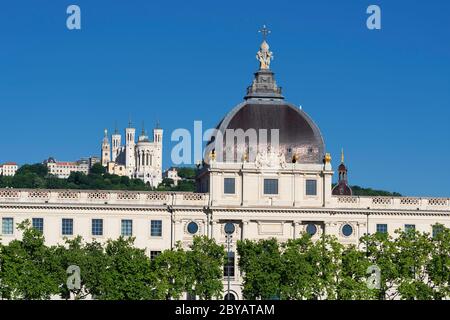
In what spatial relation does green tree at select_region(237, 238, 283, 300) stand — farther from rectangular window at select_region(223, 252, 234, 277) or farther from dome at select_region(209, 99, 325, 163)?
dome at select_region(209, 99, 325, 163)

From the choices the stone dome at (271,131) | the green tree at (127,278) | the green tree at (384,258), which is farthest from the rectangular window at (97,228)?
the green tree at (384,258)

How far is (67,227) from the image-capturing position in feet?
379

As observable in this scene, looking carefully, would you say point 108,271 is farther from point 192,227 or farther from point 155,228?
point 192,227

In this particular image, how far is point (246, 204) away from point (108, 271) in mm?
19326

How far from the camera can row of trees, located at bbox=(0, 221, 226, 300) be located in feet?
328

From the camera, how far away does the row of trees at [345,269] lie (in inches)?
3996

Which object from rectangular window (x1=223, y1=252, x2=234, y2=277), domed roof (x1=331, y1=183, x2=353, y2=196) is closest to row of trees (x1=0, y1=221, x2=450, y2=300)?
rectangular window (x1=223, y1=252, x2=234, y2=277)

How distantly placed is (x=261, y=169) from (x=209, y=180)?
13.9 feet

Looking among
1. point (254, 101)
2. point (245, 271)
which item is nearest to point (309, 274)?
point (245, 271)

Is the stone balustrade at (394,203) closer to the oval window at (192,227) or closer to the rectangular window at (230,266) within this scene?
the rectangular window at (230,266)

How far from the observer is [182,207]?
117 metres

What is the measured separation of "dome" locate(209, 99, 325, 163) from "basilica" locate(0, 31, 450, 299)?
0.08m

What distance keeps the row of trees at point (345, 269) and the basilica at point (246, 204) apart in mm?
10532

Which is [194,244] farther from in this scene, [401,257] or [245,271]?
[401,257]
